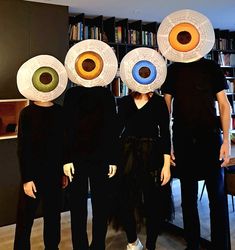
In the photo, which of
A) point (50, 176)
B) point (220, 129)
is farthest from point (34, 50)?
point (220, 129)

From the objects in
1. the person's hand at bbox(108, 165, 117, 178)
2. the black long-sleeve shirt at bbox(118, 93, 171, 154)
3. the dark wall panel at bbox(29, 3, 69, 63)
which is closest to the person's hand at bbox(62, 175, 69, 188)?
the person's hand at bbox(108, 165, 117, 178)

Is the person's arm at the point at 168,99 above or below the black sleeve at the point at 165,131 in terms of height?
above

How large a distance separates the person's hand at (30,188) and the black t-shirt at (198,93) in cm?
95

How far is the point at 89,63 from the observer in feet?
5.92

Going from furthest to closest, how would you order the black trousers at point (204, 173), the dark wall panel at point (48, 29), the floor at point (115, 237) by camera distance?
the dark wall panel at point (48, 29), the floor at point (115, 237), the black trousers at point (204, 173)

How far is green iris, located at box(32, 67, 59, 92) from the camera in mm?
1805

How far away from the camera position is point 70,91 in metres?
1.80

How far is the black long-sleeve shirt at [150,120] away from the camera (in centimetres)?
188

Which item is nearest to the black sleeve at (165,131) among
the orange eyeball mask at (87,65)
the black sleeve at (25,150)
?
the orange eyeball mask at (87,65)

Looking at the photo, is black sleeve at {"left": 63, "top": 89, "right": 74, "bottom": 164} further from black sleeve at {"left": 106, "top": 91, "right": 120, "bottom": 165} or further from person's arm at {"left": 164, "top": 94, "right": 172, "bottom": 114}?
person's arm at {"left": 164, "top": 94, "right": 172, "bottom": 114}

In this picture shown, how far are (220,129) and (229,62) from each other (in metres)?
3.55

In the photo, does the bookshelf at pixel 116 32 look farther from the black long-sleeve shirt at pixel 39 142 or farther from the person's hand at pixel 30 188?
the person's hand at pixel 30 188

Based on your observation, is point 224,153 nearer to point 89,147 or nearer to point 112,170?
point 112,170

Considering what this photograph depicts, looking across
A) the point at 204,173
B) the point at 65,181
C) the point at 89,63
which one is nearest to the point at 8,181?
the point at 65,181
